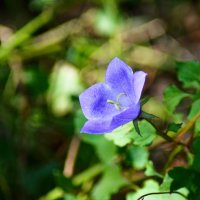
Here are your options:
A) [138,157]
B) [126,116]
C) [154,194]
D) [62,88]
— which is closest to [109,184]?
[138,157]

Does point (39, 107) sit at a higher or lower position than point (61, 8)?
lower

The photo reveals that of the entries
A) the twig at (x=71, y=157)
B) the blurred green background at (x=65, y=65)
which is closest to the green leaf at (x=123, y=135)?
the blurred green background at (x=65, y=65)

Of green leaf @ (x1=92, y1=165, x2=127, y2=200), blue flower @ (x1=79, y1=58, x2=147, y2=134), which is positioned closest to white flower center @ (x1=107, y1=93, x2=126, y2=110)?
blue flower @ (x1=79, y1=58, x2=147, y2=134)

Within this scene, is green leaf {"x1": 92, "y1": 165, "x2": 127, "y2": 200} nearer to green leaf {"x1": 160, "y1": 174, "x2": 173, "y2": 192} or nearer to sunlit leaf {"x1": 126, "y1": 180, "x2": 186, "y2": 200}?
sunlit leaf {"x1": 126, "y1": 180, "x2": 186, "y2": 200}

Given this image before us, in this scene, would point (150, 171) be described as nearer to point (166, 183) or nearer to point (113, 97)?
point (166, 183)

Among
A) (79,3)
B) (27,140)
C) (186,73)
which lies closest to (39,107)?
(27,140)

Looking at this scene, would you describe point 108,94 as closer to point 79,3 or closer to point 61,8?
point 61,8
